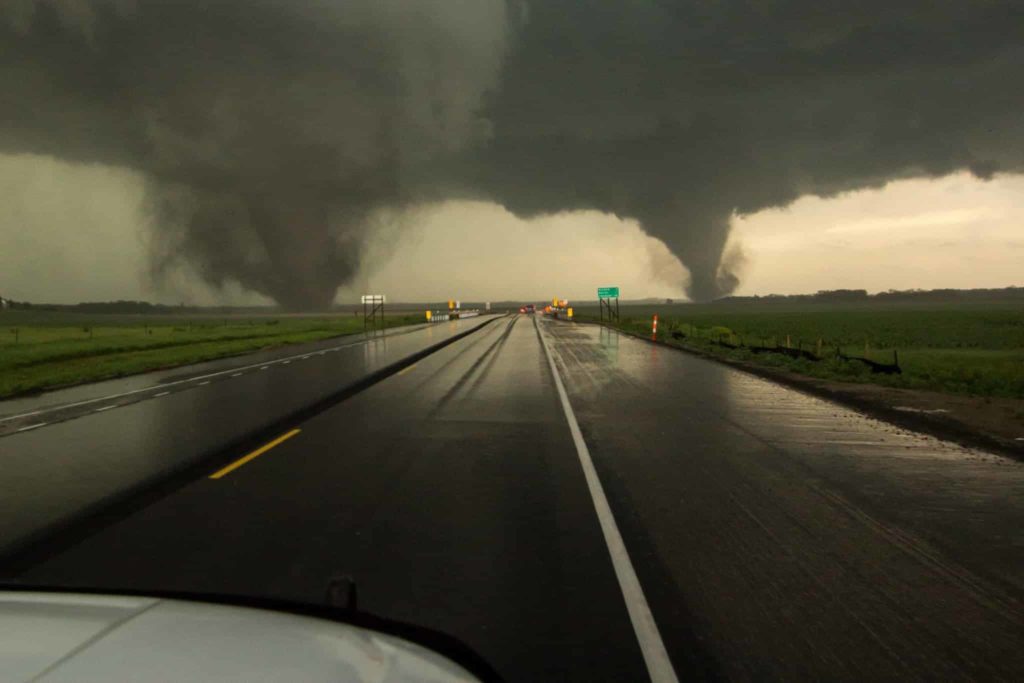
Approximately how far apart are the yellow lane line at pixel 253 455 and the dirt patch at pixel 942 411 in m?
9.62

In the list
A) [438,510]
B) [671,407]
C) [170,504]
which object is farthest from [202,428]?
[671,407]

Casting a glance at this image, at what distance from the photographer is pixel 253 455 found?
932 cm

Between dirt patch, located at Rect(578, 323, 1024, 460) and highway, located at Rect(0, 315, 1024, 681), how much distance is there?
783mm

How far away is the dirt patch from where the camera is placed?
33.2 feet

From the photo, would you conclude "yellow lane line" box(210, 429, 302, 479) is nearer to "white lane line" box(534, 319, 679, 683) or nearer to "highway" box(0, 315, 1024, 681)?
"highway" box(0, 315, 1024, 681)

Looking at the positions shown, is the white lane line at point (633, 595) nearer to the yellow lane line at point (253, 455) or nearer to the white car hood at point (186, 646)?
the white car hood at point (186, 646)

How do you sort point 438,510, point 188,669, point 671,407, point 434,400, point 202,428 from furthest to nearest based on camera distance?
point 434,400, point 671,407, point 202,428, point 438,510, point 188,669

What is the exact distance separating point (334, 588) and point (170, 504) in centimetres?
514

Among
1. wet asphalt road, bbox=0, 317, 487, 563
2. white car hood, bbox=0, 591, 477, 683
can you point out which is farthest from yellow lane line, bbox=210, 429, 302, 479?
white car hood, bbox=0, 591, 477, 683

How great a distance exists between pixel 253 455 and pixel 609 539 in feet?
18.2

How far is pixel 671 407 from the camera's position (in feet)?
44.7

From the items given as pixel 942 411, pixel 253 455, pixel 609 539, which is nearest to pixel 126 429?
pixel 253 455

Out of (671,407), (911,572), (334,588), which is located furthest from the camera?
(671,407)

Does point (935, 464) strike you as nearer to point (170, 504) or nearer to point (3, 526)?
point (170, 504)
